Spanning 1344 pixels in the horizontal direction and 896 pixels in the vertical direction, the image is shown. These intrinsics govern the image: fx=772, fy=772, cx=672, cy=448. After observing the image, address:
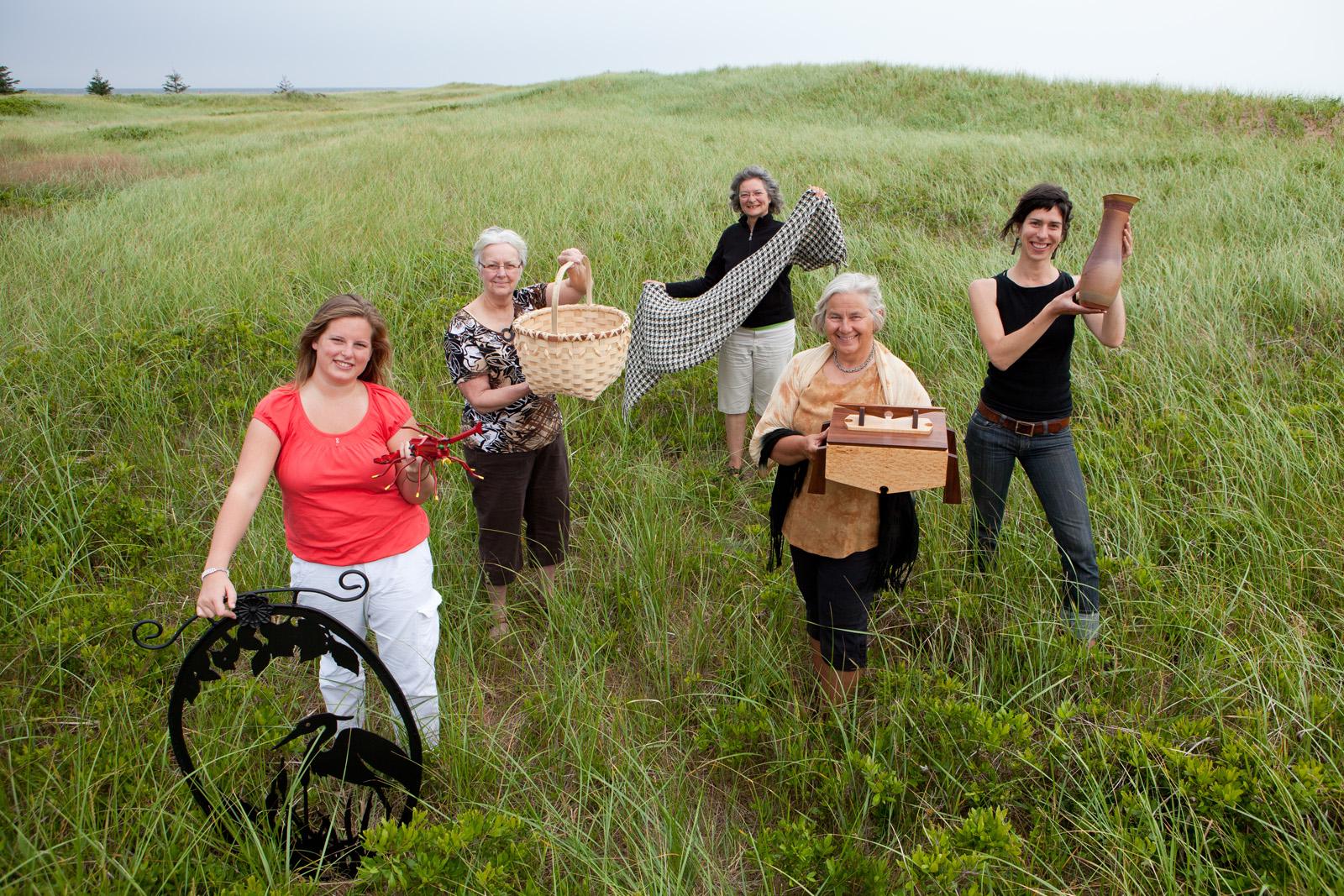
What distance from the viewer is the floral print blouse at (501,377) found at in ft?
9.93

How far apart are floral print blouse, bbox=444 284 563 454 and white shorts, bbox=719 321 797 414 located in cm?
147

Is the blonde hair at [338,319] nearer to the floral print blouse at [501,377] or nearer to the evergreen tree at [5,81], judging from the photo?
the floral print blouse at [501,377]

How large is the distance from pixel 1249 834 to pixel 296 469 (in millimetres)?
2856

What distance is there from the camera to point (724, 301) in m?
4.26

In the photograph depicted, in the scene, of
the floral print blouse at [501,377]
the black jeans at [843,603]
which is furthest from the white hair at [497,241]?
the black jeans at [843,603]

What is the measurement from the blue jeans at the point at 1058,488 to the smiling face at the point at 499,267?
1938mm

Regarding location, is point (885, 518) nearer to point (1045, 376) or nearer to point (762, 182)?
point (1045, 376)

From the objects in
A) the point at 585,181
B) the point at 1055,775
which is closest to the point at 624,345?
the point at 1055,775

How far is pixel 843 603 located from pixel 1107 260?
55.0 inches

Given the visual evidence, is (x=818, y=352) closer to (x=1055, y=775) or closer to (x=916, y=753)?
(x=916, y=753)

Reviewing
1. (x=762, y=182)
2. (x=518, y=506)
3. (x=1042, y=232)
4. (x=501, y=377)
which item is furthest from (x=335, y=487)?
(x=762, y=182)

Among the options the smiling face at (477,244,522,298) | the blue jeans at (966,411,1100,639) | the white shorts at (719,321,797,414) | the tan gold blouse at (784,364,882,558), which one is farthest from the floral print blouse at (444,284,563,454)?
the blue jeans at (966,411,1100,639)

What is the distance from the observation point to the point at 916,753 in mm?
2520

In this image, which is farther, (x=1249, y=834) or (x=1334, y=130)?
(x=1334, y=130)
